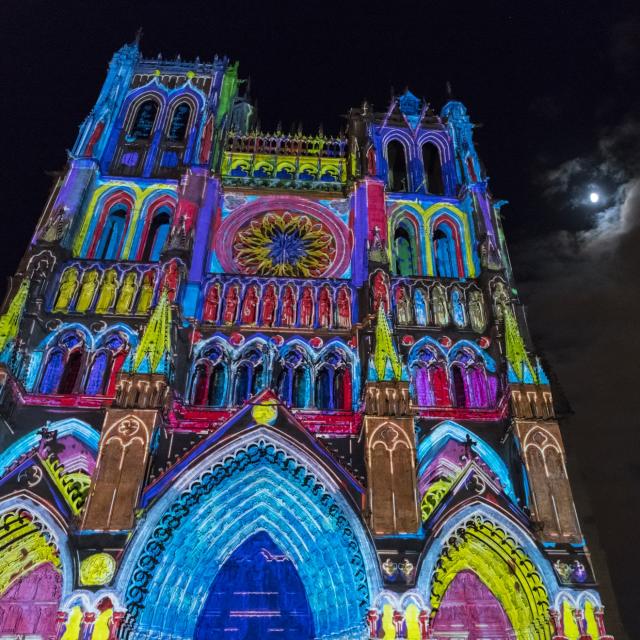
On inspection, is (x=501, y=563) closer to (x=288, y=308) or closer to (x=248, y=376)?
(x=248, y=376)

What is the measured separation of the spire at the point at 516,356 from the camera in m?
17.5

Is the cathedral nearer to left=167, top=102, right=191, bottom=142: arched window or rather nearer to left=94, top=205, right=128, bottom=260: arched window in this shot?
left=94, top=205, right=128, bottom=260: arched window

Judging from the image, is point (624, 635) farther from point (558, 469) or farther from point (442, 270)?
point (442, 270)

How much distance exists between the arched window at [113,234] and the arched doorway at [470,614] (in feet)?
50.9

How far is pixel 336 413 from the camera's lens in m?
17.8

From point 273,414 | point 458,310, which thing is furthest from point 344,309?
point 273,414

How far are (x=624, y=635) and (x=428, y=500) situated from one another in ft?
31.2

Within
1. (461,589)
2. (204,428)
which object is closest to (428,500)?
(461,589)

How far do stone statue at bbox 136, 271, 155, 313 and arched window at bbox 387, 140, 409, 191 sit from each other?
435 inches

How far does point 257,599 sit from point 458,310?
36.1 ft

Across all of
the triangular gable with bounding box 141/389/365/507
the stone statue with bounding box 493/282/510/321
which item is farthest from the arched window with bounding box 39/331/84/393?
the stone statue with bounding box 493/282/510/321

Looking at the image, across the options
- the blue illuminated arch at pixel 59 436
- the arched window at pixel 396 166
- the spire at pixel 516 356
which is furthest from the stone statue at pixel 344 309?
the blue illuminated arch at pixel 59 436

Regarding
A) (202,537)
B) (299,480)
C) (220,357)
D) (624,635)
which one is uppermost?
(220,357)

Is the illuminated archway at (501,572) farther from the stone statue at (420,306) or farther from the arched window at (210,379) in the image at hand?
the arched window at (210,379)
